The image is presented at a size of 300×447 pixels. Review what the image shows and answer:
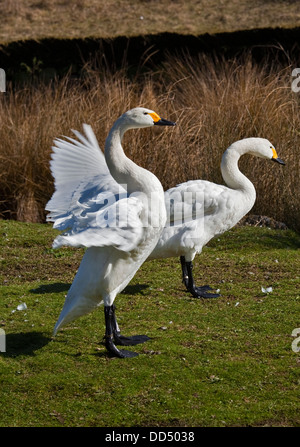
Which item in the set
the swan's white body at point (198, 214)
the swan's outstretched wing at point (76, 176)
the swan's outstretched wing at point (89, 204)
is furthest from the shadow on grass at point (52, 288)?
the swan's outstretched wing at point (89, 204)

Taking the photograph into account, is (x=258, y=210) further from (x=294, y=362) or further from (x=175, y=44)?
(x=175, y=44)

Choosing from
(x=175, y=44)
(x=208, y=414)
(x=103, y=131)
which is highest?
(x=175, y=44)

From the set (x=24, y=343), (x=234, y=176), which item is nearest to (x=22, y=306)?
(x=24, y=343)

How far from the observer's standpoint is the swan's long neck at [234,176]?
22.2 ft

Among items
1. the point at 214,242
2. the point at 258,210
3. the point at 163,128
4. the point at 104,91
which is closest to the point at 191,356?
the point at 214,242

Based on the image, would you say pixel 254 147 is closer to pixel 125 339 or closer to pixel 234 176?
pixel 234 176

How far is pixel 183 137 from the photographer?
32.9 feet

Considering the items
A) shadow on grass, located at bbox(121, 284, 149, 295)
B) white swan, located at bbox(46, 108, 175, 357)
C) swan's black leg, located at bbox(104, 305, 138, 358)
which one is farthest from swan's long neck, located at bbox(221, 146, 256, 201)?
swan's black leg, located at bbox(104, 305, 138, 358)

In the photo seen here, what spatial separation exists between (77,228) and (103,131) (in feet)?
18.3

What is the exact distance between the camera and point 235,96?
10062 mm

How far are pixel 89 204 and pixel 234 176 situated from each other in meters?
1.99

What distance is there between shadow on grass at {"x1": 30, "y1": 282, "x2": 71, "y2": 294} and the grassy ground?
1144cm

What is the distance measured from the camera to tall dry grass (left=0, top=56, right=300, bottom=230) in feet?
31.0

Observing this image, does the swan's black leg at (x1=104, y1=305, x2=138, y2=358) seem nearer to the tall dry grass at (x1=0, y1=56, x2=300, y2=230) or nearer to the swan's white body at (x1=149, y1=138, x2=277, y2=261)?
the swan's white body at (x1=149, y1=138, x2=277, y2=261)
